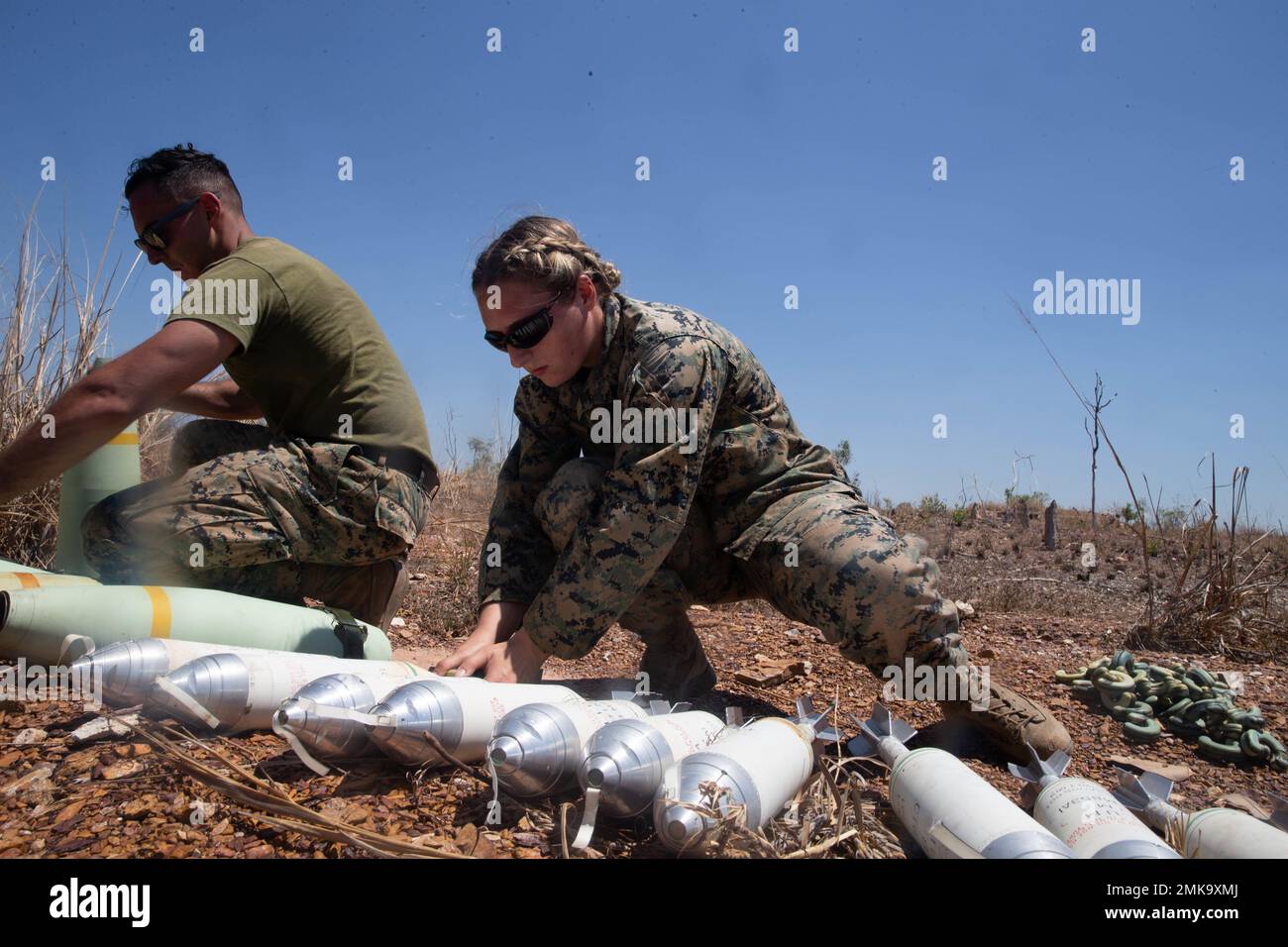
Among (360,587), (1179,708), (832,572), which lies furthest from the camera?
(360,587)

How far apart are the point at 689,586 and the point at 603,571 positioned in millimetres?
656

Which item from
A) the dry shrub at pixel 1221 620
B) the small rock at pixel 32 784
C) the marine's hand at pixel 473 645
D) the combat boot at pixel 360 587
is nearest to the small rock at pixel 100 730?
the small rock at pixel 32 784

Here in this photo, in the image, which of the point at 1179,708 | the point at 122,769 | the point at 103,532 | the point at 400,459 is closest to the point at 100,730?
the point at 122,769

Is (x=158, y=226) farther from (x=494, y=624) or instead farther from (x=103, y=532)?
(x=494, y=624)

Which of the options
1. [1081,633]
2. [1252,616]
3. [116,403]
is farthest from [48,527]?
[1252,616]

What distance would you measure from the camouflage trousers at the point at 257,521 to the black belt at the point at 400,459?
0.19 feet

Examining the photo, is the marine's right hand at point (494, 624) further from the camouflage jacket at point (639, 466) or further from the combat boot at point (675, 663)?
the combat boot at point (675, 663)

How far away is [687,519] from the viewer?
279 cm

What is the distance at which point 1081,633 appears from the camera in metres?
4.62

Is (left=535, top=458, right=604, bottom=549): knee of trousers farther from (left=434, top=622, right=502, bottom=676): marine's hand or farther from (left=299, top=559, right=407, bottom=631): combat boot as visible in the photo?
(left=299, top=559, right=407, bottom=631): combat boot

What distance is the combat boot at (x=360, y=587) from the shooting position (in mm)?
3143

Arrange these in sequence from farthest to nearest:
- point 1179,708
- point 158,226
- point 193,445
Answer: point 193,445
point 1179,708
point 158,226

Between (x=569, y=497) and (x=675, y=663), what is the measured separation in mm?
851

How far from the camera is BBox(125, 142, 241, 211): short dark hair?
9.50 feet
